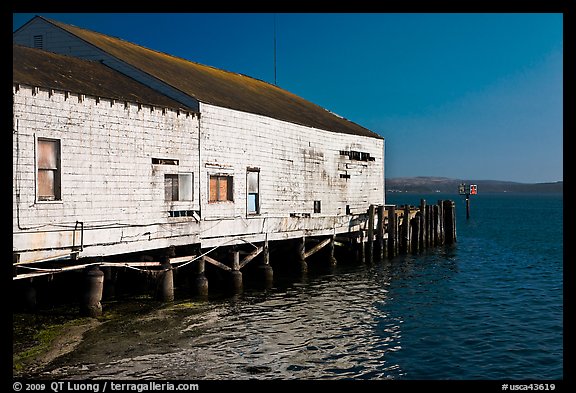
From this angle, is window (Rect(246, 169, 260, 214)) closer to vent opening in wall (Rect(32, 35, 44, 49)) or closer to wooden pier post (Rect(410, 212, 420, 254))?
vent opening in wall (Rect(32, 35, 44, 49))

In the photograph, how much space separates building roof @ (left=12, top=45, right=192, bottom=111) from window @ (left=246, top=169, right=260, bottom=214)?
4.45 metres

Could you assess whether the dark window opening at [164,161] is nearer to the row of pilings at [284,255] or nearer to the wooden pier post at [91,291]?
the row of pilings at [284,255]

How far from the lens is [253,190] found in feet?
82.6

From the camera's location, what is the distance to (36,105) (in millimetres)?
16359

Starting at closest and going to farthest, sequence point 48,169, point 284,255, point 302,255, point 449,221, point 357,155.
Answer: point 48,169
point 302,255
point 284,255
point 357,155
point 449,221

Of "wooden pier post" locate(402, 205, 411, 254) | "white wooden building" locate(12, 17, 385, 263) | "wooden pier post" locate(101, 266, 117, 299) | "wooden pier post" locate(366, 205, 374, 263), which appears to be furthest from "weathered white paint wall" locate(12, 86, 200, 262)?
"wooden pier post" locate(402, 205, 411, 254)

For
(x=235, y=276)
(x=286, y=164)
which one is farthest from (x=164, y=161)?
(x=286, y=164)

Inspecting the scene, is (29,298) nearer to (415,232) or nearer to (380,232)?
(380,232)

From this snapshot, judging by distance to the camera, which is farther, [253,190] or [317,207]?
[317,207]

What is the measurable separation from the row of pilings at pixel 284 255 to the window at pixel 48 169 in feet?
7.58

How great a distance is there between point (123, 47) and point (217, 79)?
5540mm

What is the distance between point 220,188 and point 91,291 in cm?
779

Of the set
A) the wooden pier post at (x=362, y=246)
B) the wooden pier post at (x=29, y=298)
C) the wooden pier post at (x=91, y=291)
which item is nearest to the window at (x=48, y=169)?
the wooden pier post at (x=91, y=291)
